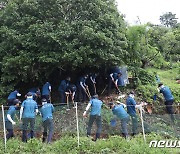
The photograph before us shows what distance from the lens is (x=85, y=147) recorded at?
9695mm

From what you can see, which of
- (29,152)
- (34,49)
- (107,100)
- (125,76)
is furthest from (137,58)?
(29,152)

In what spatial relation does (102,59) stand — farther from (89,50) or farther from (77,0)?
(77,0)

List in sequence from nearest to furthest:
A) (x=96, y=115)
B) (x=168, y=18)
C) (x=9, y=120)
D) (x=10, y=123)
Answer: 1. (x=9, y=120)
2. (x=10, y=123)
3. (x=96, y=115)
4. (x=168, y=18)

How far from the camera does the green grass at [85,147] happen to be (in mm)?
9320

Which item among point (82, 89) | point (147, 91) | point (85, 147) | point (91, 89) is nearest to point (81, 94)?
point (82, 89)

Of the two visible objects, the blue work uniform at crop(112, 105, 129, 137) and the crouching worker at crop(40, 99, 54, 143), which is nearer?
the crouching worker at crop(40, 99, 54, 143)

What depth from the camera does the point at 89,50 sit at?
46.5ft

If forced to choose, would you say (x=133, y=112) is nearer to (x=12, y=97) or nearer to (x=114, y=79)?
(x=12, y=97)

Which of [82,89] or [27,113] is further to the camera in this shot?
[82,89]

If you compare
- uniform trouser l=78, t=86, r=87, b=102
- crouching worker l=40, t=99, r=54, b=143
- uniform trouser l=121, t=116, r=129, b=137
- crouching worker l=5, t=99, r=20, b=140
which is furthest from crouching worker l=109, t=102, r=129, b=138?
uniform trouser l=78, t=86, r=87, b=102

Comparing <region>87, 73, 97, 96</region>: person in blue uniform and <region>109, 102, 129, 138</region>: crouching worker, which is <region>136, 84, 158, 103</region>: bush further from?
<region>109, 102, 129, 138</region>: crouching worker

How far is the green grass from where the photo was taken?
932 cm

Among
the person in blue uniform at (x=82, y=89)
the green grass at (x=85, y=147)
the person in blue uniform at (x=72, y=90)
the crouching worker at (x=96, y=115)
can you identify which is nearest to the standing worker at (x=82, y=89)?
the person in blue uniform at (x=82, y=89)

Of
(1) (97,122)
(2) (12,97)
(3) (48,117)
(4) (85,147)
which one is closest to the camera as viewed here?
(4) (85,147)
